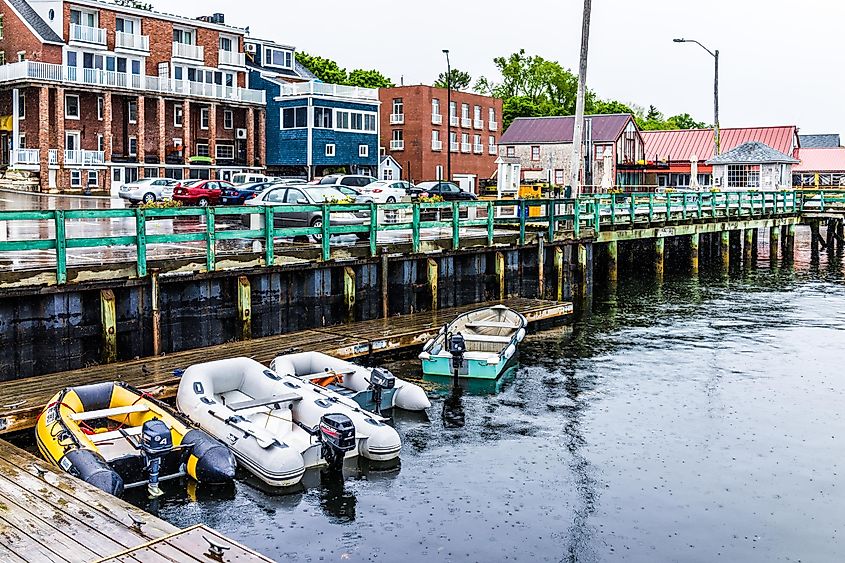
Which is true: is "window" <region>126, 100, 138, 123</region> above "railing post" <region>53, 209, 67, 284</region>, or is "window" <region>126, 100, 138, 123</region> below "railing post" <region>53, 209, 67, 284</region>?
above

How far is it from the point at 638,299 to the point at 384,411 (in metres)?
17.4

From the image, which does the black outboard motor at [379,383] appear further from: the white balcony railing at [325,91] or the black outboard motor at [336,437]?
the white balcony railing at [325,91]

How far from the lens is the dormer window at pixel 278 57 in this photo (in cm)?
7319

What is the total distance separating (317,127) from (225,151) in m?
6.38

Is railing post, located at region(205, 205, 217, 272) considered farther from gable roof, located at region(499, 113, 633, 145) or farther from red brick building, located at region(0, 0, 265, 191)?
gable roof, located at region(499, 113, 633, 145)

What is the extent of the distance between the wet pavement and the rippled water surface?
0.03 metres

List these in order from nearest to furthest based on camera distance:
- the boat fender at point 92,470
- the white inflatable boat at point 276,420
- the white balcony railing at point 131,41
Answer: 1. the boat fender at point 92,470
2. the white inflatable boat at point 276,420
3. the white balcony railing at point 131,41

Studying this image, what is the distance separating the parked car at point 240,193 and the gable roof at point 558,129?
149 ft

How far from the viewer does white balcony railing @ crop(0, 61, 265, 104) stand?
53781mm

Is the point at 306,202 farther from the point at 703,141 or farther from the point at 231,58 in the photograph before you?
the point at 703,141

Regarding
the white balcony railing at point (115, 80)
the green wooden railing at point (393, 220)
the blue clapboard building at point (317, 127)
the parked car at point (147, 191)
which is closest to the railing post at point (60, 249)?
the green wooden railing at point (393, 220)

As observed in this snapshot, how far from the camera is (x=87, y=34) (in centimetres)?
5675

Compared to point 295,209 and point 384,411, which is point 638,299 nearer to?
point 295,209

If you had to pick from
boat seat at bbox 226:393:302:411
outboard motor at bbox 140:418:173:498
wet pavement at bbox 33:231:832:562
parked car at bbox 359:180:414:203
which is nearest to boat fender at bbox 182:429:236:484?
wet pavement at bbox 33:231:832:562
